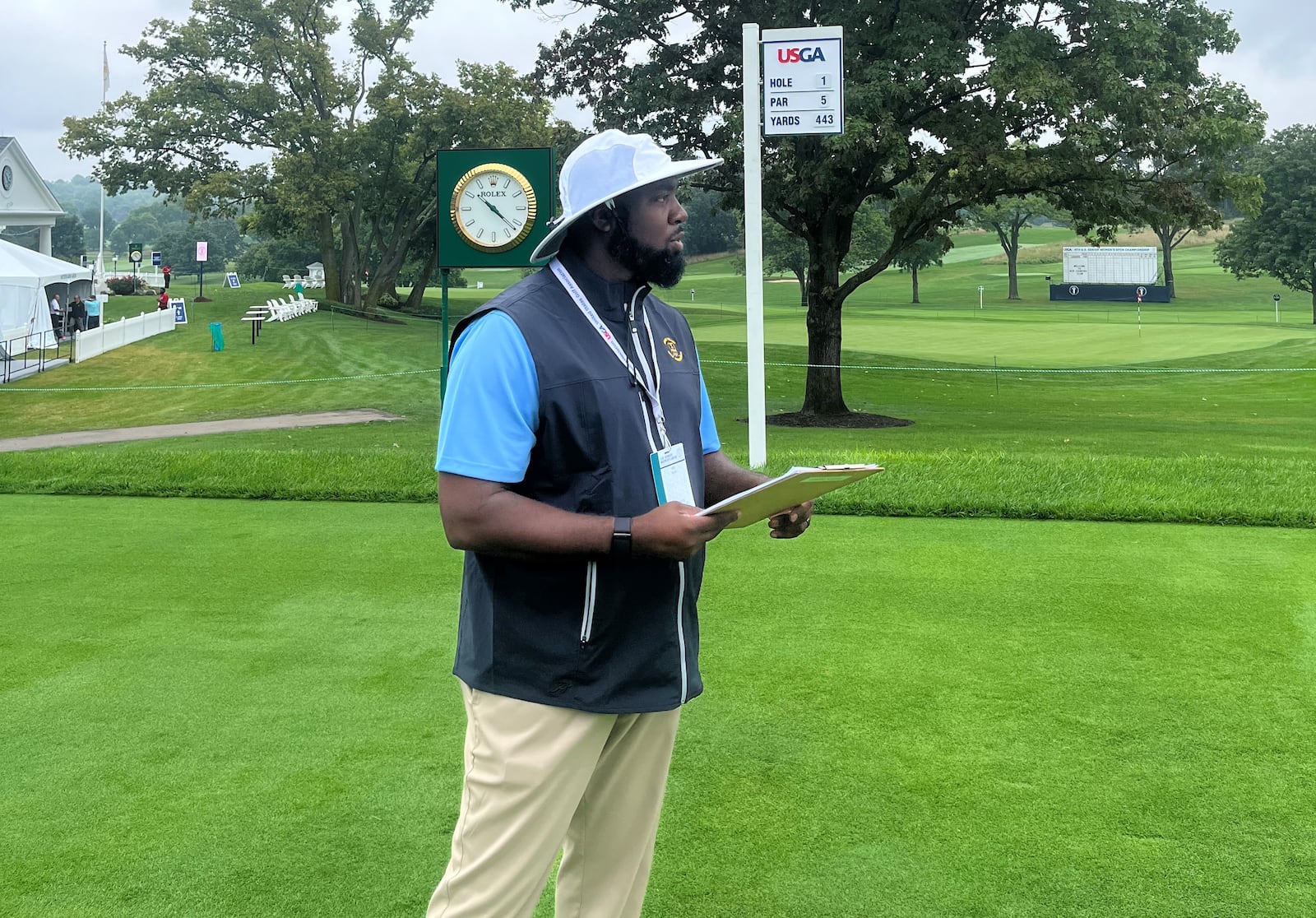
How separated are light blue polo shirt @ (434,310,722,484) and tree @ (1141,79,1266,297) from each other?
64.6 ft

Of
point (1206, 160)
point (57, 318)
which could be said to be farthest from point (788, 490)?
point (57, 318)

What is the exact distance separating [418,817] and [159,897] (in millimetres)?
714

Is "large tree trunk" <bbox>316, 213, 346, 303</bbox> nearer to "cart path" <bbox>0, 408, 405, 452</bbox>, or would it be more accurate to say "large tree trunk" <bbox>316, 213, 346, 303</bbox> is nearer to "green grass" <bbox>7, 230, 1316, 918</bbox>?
"cart path" <bbox>0, 408, 405, 452</bbox>

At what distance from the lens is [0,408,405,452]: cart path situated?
18391mm

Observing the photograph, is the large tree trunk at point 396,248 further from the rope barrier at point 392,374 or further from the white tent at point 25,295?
the rope barrier at point 392,374

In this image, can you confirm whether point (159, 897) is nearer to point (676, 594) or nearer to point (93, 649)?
point (676, 594)

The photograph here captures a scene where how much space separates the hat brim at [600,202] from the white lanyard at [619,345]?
0.04 metres

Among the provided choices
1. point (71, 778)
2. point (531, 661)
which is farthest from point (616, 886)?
point (71, 778)

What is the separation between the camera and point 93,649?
5082 mm

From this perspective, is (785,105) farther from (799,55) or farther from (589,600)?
(589,600)

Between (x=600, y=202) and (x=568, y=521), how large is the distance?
1.91 ft

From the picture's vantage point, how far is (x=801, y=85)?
1179 centimetres

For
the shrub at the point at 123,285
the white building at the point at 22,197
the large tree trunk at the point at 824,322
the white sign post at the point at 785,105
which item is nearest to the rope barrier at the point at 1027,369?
the large tree trunk at the point at 824,322

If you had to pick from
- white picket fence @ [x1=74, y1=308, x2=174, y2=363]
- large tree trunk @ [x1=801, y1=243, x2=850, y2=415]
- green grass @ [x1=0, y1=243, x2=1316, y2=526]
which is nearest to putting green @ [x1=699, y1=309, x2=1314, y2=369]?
green grass @ [x1=0, y1=243, x2=1316, y2=526]
